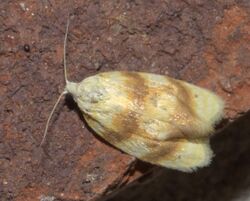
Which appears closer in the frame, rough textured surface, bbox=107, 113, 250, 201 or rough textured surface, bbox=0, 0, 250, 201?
rough textured surface, bbox=0, 0, 250, 201

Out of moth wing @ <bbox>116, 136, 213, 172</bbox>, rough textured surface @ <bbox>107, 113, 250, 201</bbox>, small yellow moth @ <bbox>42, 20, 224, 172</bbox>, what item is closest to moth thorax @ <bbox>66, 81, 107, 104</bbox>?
small yellow moth @ <bbox>42, 20, 224, 172</bbox>

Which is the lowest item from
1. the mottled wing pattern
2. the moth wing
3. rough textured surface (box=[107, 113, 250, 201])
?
rough textured surface (box=[107, 113, 250, 201])

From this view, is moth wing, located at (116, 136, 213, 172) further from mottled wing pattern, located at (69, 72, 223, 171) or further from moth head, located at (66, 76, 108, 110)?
moth head, located at (66, 76, 108, 110)

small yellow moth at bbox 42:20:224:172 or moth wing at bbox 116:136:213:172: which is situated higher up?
small yellow moth at bbox 42:20:224:172

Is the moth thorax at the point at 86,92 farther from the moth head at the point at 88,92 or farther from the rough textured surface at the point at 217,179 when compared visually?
the rough textured surface at the point at 217,179

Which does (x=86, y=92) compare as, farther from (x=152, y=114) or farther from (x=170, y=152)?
(x=170, y=152)

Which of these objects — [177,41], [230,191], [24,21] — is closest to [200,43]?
[177,41]

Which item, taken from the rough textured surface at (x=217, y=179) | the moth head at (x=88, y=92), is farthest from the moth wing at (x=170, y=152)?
the rough textured surface at (x=217, y=179)
